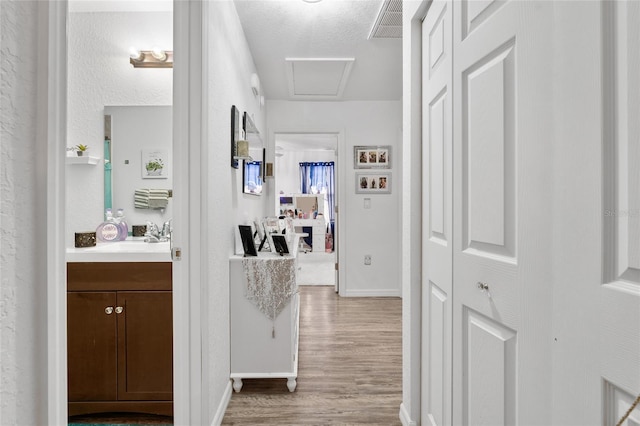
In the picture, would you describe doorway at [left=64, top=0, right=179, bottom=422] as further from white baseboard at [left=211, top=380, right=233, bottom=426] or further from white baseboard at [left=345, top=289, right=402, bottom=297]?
white baseboard at [left=345, top=289, right=402, bottom=297]

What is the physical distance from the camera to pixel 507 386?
971 mm

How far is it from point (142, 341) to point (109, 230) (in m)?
0.89

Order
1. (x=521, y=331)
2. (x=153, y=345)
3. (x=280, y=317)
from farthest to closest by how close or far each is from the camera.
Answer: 1. (x=280, y=317)
2. (x=153, y=345)
3. (x=521, y=331)

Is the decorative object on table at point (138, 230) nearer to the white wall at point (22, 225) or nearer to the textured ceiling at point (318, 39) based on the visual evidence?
the textured ceiling at point (318, 39)

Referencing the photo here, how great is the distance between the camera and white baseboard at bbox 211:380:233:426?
5.99 ft

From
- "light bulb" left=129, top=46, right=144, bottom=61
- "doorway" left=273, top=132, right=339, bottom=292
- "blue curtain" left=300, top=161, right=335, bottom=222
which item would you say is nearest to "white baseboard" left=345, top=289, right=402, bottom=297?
"doorway" left=273, top=132, right=339, bottom=292

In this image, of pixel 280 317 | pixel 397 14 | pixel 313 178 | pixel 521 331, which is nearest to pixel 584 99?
pixel 521 331

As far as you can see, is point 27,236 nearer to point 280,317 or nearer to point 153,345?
point 153,345

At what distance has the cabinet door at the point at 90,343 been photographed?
1.89m

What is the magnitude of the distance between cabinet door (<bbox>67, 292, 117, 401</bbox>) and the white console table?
0.66 metres

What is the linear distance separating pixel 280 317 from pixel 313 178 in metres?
7.73

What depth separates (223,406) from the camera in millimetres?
1984

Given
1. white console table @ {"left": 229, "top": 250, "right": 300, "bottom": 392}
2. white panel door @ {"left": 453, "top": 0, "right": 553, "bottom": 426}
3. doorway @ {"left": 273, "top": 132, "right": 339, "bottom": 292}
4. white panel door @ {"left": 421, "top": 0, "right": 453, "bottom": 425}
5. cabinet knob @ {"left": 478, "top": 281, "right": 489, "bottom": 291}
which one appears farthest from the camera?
doorway @ {"left": 273, "top": 132, "right": 339, "bottom": 292}

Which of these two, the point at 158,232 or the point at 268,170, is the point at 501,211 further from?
the point at 268,170
